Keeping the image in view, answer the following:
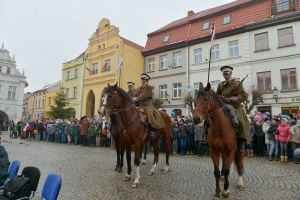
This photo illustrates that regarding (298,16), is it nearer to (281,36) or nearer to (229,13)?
(281,36)

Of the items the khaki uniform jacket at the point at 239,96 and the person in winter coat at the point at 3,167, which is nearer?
the person in winter coat at the point at 3,167

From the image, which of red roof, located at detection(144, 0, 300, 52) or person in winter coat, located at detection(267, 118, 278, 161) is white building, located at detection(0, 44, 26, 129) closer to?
red roof, located at detection(144, 0, 300, 52)

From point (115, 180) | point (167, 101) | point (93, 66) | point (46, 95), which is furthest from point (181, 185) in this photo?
point (46, 95)

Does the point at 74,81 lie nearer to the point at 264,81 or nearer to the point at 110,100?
the point at 264,81

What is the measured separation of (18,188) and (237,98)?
480 centimetres

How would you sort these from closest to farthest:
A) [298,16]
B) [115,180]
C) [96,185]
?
[96,185] → [115,180] → [298,16]

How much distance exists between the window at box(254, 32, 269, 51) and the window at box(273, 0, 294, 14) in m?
2.19

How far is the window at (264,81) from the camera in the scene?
21.9 m

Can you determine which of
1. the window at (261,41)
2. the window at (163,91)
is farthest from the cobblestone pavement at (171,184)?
the window at (163,91)

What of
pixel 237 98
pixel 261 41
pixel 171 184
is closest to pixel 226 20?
pixel 261 41

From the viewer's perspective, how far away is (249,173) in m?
8.15

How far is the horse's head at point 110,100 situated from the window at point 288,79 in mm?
18408

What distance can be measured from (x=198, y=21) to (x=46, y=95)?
35368 mm

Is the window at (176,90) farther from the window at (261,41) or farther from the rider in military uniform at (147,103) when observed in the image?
the rider in military uniform at (147,103)
